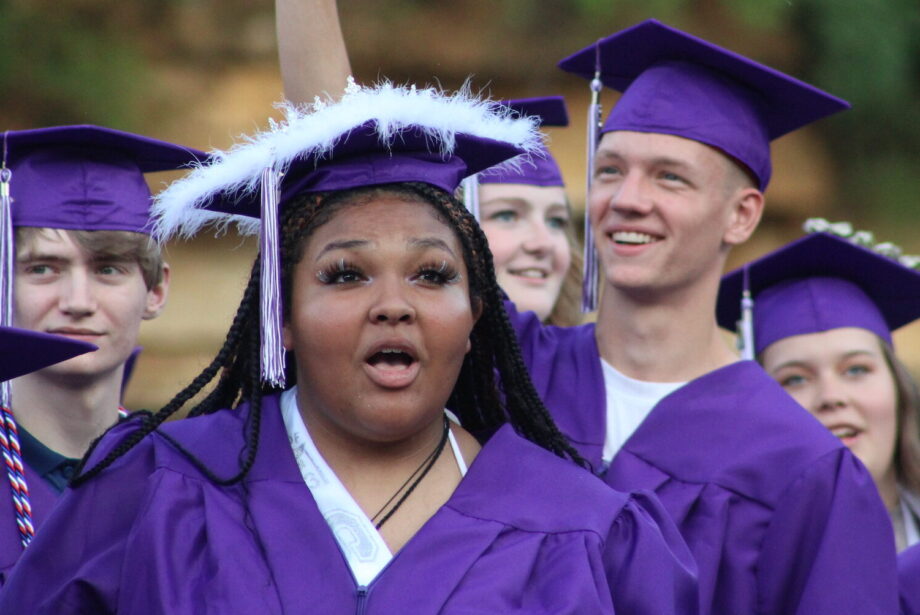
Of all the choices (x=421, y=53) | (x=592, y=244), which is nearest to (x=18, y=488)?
(x=592, y=244)

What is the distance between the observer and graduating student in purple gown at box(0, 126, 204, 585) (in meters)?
3.68

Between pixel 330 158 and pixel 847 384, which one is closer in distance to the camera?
pixel 330 158

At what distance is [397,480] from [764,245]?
749 centimetres

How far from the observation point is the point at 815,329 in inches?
185

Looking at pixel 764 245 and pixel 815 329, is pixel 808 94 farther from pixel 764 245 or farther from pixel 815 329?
pixel 764 245

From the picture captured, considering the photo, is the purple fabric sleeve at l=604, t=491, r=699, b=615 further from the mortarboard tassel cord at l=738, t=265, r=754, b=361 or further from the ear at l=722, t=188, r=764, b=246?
the mortarboard tassel cord at l=738, t=265, r=754, b=361

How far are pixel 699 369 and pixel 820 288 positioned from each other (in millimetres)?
1086

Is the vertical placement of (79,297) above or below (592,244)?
below

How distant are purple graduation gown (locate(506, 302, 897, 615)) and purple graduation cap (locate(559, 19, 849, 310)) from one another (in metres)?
0.71

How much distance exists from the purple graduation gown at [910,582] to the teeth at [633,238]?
1132mm

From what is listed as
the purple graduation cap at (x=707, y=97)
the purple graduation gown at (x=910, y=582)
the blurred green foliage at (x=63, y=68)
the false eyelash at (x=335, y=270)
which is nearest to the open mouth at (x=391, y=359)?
the false eyelash at (x=335, y=270)

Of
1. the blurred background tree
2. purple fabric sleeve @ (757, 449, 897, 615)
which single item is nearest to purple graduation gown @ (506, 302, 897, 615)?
purple fabric sleeve @ (757, 449, 897, 615)

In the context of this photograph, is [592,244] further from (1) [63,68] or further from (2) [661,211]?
(1) [63,68]

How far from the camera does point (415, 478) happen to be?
2730 mm
